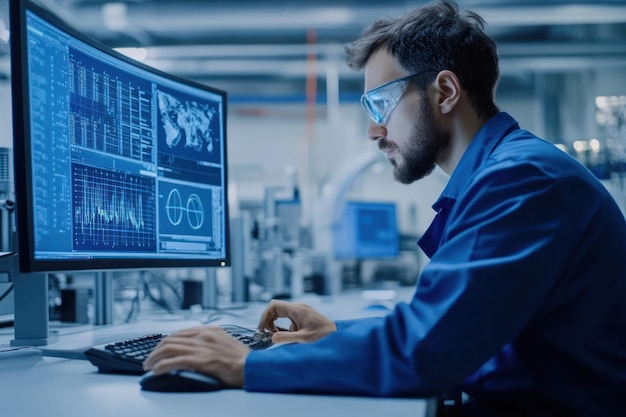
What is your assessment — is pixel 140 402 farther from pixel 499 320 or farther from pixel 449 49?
pixel 449 49

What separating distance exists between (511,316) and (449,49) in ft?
2.10

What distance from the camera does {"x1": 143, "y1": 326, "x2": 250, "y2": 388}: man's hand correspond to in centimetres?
79

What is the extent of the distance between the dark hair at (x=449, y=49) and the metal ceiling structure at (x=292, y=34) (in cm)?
99

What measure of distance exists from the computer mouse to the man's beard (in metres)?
0.66

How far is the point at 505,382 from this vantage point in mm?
938

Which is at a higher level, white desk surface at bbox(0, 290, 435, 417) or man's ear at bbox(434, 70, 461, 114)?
man's ear at bbox(434, 70, 461, 114)

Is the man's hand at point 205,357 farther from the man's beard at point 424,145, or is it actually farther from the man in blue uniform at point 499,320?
the man's beard at point 424,145

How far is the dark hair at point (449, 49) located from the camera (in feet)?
3.94

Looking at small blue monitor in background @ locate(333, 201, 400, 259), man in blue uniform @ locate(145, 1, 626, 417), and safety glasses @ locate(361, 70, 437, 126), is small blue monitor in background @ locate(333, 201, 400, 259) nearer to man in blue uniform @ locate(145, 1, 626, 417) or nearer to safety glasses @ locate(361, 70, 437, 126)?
safety glasses @ locate(361, 70, 437, 126)

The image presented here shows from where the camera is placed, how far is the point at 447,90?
3.83ft

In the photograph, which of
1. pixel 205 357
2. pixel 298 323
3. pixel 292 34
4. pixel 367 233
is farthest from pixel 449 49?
pixel 292 34

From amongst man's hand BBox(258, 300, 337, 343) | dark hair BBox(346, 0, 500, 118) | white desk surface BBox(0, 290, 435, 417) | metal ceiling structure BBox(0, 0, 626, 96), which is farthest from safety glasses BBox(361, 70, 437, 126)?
metal ceiling structure BBox(0, 0, 626, 96)

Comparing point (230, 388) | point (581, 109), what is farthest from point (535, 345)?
point (581, 109)

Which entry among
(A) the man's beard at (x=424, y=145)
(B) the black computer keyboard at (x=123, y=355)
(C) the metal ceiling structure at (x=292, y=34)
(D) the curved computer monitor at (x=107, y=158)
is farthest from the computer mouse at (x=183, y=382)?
(C) the metal ceiling structure at (x=292, y=34)
